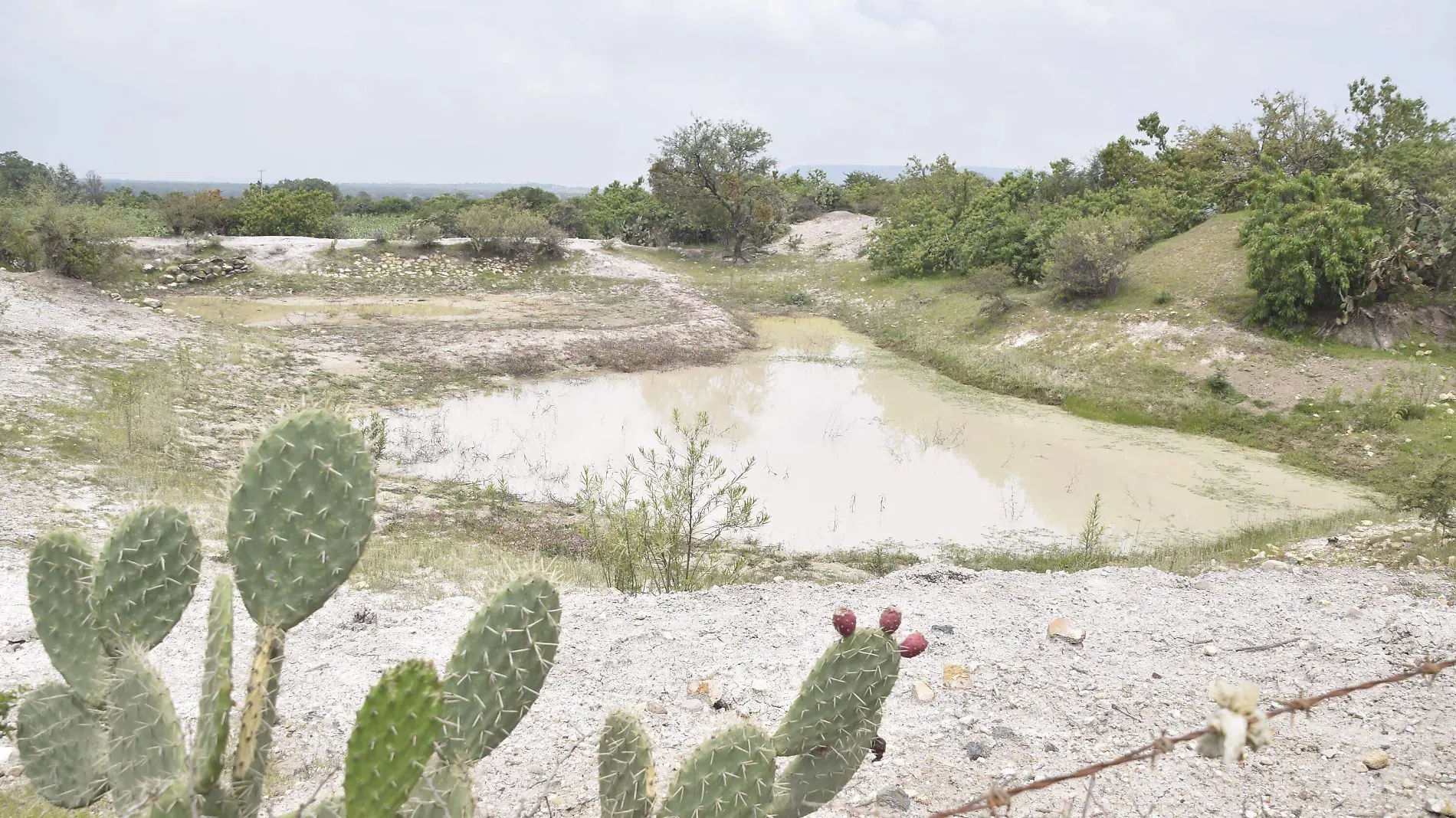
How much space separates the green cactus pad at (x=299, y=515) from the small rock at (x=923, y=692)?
3885mm

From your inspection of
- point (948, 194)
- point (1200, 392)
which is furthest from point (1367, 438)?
point (948, 194)

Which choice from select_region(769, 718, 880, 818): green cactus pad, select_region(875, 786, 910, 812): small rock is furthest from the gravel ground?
select_region(769, 718, 880, 818): green cactus pad

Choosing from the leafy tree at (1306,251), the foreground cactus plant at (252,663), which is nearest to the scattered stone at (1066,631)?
the foreground cactus plant at (252,663)

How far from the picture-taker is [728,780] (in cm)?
239

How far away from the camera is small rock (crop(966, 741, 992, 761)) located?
4.55 m

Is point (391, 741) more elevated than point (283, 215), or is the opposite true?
point (283, 215)

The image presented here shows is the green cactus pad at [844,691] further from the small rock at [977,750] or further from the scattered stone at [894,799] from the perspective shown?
the small rock at [977,750]

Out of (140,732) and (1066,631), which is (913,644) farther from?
(1066,631)

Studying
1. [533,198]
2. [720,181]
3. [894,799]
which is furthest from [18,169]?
[894,799]

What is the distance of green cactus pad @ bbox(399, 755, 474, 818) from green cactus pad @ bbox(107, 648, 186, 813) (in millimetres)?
607

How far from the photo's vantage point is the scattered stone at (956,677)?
17.4ft

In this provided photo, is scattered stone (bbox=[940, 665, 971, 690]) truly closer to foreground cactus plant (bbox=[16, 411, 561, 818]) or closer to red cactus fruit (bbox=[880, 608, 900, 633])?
red cactus fruit (bbox=[880, 608, 900, 633])

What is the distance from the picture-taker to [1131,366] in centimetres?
1786

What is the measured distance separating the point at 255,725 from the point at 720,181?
118 ft
